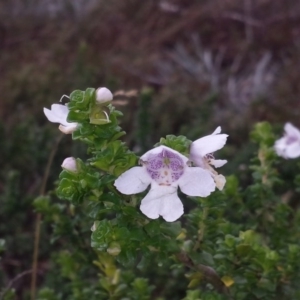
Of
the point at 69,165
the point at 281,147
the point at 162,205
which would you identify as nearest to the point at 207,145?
the point at 162,205

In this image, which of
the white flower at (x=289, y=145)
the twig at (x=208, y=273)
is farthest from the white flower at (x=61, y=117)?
the white flower at (x=289, y=145)

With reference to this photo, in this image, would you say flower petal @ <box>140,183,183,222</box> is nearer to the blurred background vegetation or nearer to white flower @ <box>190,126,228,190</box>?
white flower @ <box>190,126,228,190</box>

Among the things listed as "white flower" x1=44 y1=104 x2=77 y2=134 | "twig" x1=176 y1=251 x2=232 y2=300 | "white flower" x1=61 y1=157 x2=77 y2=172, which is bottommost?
"twig" x1=176 y1=251 x2=232 y2=300

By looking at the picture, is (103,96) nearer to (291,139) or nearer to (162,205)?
(162,205)

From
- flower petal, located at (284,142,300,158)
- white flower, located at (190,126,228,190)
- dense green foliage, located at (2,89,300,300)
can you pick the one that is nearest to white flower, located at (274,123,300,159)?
flower petal, located at (284,142,300,158)

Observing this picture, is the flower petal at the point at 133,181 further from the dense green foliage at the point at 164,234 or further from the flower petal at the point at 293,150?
the flower petal at the point at 293,150

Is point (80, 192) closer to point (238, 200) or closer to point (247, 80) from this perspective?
point (238, 200)
